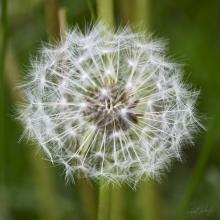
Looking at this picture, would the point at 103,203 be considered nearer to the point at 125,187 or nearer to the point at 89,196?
the point at 89,196

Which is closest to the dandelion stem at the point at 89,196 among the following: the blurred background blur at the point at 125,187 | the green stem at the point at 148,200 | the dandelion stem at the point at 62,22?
the blurred background blur at the point at 125,187

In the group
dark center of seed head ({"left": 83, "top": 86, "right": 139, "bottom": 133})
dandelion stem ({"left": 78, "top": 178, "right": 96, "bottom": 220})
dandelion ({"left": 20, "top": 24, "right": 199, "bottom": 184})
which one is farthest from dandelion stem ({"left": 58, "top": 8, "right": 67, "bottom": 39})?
dandelion stem ({"left": 78, "top": 178, "right": 96, "bottom": 220})

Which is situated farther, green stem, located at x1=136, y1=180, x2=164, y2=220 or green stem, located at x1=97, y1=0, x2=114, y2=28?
green stem, located at x1=136, y1=180, x2=164, y2=220

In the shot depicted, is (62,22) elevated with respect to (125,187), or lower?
elevated

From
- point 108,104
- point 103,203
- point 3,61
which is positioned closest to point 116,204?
point 103,203

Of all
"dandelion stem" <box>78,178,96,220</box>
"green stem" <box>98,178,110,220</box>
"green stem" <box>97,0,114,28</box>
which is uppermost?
"green stem" <box>97,0,114,28</box>

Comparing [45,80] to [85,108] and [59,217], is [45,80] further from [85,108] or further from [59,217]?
[59,217]

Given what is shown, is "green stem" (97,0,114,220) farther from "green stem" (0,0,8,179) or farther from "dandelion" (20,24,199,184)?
"green stem" (0,0,8,179)
